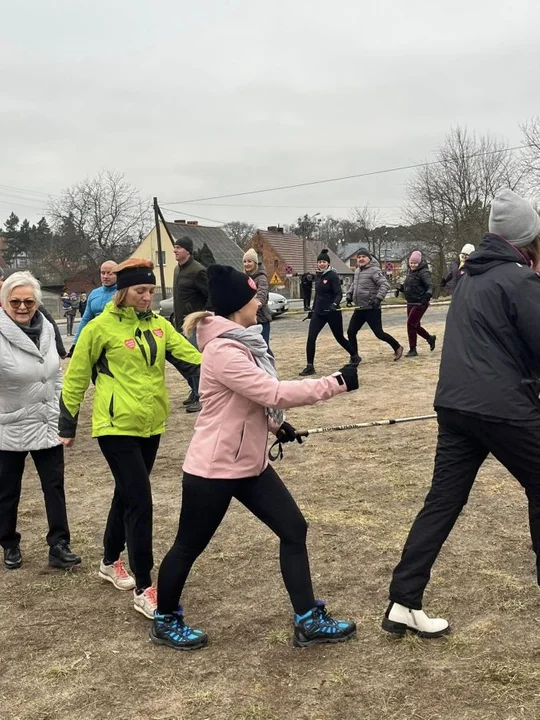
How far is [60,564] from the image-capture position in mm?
4137

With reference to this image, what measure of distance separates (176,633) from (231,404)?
44.0 inches

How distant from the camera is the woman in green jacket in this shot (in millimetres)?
3477

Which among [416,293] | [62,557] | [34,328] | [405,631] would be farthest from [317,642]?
[416,293]

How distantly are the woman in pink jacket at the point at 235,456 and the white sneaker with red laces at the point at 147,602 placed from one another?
0.90 feet

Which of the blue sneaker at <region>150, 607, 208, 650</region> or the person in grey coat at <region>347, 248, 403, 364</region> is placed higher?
the person in grey coat at <region>347, 248, 403, 364</region>

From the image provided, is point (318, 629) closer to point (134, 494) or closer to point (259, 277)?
point (134, 494)

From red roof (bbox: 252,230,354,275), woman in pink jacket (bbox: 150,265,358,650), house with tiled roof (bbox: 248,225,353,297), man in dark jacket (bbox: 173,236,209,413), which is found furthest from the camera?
red roof (bbox: 252,230,354,275)

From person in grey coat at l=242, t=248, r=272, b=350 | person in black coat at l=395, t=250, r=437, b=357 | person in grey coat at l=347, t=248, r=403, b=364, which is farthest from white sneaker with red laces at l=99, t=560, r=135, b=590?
person in black coat at l=395, t=250, r=437, b=357

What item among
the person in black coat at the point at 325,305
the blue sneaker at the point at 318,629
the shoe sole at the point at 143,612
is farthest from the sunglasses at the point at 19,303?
the person in black coat at the point at 325,305

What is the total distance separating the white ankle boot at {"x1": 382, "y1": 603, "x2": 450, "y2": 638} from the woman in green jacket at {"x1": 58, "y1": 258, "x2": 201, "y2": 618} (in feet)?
3.95

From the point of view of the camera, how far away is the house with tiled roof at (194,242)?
60.2 m

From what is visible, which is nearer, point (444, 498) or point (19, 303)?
point (444, 498)

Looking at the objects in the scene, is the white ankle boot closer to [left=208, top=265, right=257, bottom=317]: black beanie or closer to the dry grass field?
the dry grass field

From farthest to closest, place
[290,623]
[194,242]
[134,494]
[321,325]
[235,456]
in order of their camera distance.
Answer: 1. [194,242]
2. [321,325]
3. [134,494]
4. [290,623]
5. [235,456]
